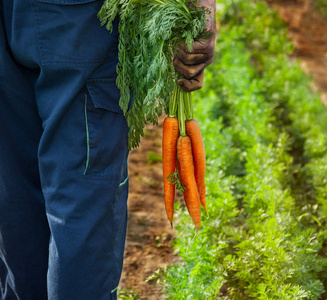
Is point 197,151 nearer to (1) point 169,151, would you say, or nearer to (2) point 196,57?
(1) point 169,151

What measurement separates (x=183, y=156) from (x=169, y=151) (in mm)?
72

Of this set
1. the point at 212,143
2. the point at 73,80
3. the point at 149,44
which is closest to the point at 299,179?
the point at 212,143

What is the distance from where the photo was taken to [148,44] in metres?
1.97

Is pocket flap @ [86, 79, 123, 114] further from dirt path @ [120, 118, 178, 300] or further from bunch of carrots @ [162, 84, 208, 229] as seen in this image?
dirt path @ [120, 118, 178, 300]

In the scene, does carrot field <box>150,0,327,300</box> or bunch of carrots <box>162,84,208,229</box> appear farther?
carrot field <box>150,0,327,300</box>

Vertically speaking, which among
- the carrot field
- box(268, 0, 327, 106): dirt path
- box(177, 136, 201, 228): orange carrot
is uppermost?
box(177, 136, 201, 228): orange carrot

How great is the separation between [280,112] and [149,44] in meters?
2.99

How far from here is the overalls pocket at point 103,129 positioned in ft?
6.01

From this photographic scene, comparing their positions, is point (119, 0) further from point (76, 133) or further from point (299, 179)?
point (299, 179)

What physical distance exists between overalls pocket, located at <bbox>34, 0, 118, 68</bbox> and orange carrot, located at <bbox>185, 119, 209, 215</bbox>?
66cm

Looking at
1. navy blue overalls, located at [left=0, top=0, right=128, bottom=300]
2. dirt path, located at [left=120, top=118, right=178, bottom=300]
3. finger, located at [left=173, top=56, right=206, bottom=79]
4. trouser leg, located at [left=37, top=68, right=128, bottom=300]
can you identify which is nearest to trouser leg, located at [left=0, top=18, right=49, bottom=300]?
navy blue overalls, located at [left=0, top=0, right=128, bottom=300]

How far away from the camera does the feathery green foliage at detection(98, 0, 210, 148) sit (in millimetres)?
1854

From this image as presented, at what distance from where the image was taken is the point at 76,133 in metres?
1.84

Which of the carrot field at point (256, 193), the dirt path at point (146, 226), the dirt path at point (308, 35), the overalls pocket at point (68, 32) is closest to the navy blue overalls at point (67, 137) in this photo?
the overalls pocket at point (68, 32)
